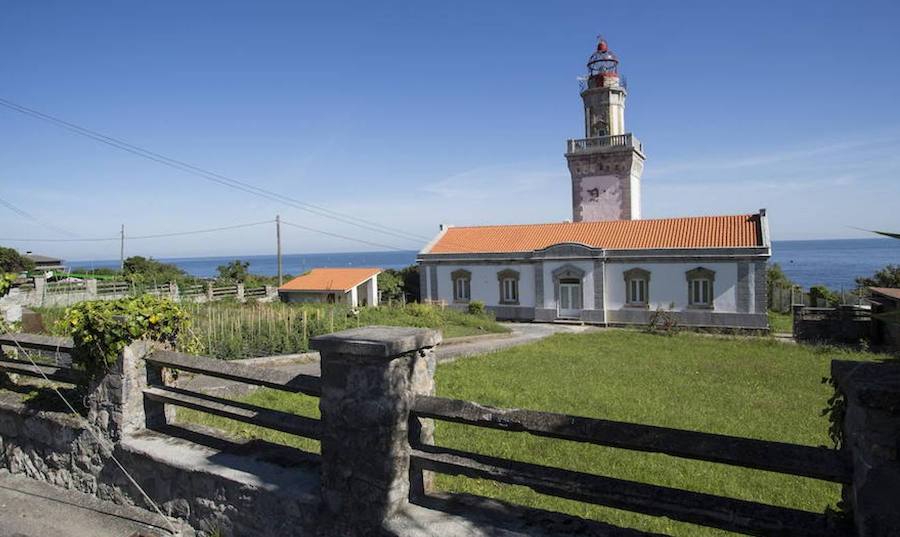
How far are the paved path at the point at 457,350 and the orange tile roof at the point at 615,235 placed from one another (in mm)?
4381

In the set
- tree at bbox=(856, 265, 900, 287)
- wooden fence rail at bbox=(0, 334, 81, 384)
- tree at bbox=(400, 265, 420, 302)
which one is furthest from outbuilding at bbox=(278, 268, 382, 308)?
tree at bbox=(856, 265, 900, 287)

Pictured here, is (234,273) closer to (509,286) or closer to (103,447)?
(509,286)

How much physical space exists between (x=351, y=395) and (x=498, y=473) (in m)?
1.00

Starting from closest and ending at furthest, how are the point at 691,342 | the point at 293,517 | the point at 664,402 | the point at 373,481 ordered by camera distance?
the point at 373,481 < the point at 293,517 < the point at 664,402 < the point at 691,342

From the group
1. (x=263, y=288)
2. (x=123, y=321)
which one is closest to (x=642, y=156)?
(x=263, y=288)

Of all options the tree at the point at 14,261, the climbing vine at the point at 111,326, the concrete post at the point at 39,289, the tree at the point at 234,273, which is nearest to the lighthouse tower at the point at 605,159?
the tree at the point at 234,273

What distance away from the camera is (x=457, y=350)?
18750 millimetres

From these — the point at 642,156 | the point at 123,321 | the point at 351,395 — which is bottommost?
the point at 351,395

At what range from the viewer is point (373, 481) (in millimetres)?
3459

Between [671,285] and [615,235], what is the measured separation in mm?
3933

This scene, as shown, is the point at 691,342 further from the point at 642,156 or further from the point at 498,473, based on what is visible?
the point at 498,473

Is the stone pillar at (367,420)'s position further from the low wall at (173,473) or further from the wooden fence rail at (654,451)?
the low wall at (173,473)

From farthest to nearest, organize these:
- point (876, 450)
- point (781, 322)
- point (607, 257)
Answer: point (781, 322) → point (607, 257) → point (876, 450)

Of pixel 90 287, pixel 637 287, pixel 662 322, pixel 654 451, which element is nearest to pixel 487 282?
pixel 637 287
